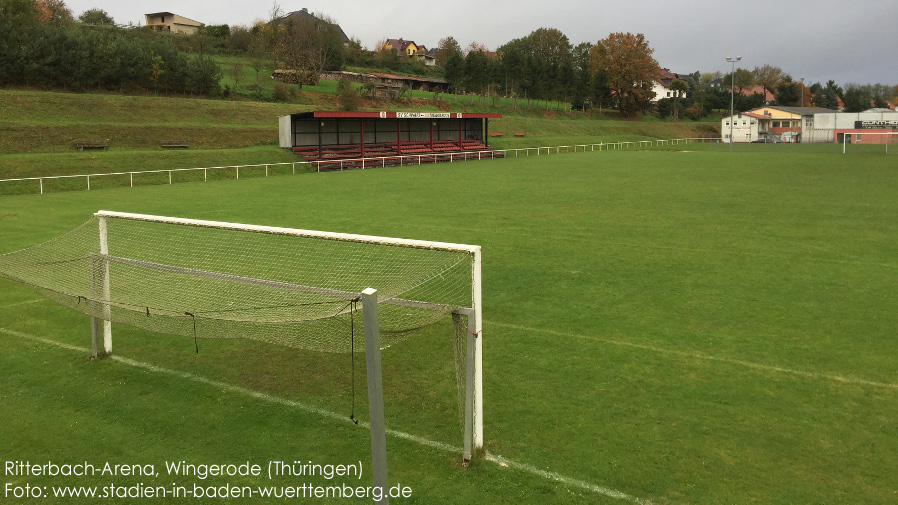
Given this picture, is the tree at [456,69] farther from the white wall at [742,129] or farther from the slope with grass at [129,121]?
the white wall at [742,129]

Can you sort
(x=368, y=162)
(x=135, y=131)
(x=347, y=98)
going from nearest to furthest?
(x=135, y=131), (x=368, y=162), (x=347, y=98)

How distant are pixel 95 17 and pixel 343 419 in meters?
107

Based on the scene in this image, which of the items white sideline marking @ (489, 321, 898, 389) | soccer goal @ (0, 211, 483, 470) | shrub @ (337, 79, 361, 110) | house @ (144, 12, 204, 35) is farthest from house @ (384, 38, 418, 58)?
white sideline marking @ (489, 321, 898, 389)

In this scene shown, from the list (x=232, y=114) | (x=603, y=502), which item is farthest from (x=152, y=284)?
(x=232, y=114)

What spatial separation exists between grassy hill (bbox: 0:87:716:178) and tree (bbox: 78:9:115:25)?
48.3 meters

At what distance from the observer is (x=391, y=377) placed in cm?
796

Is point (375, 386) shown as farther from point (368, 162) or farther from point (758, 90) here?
point (758, 90)

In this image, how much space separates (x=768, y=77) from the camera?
460ft

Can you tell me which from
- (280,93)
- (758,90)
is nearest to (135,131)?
(280,93)

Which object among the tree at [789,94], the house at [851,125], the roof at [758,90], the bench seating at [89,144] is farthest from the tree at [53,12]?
the roof at [758,90]

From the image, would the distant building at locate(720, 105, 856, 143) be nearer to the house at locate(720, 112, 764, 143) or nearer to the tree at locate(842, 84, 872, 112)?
the house at locate(720, 112, 764, 143)

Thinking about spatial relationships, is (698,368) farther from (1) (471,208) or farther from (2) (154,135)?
(2) (154,135)

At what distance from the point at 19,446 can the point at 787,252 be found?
536 inches

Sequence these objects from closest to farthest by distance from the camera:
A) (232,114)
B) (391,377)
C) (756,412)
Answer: (756,412)
(391,377)
(232,114)
